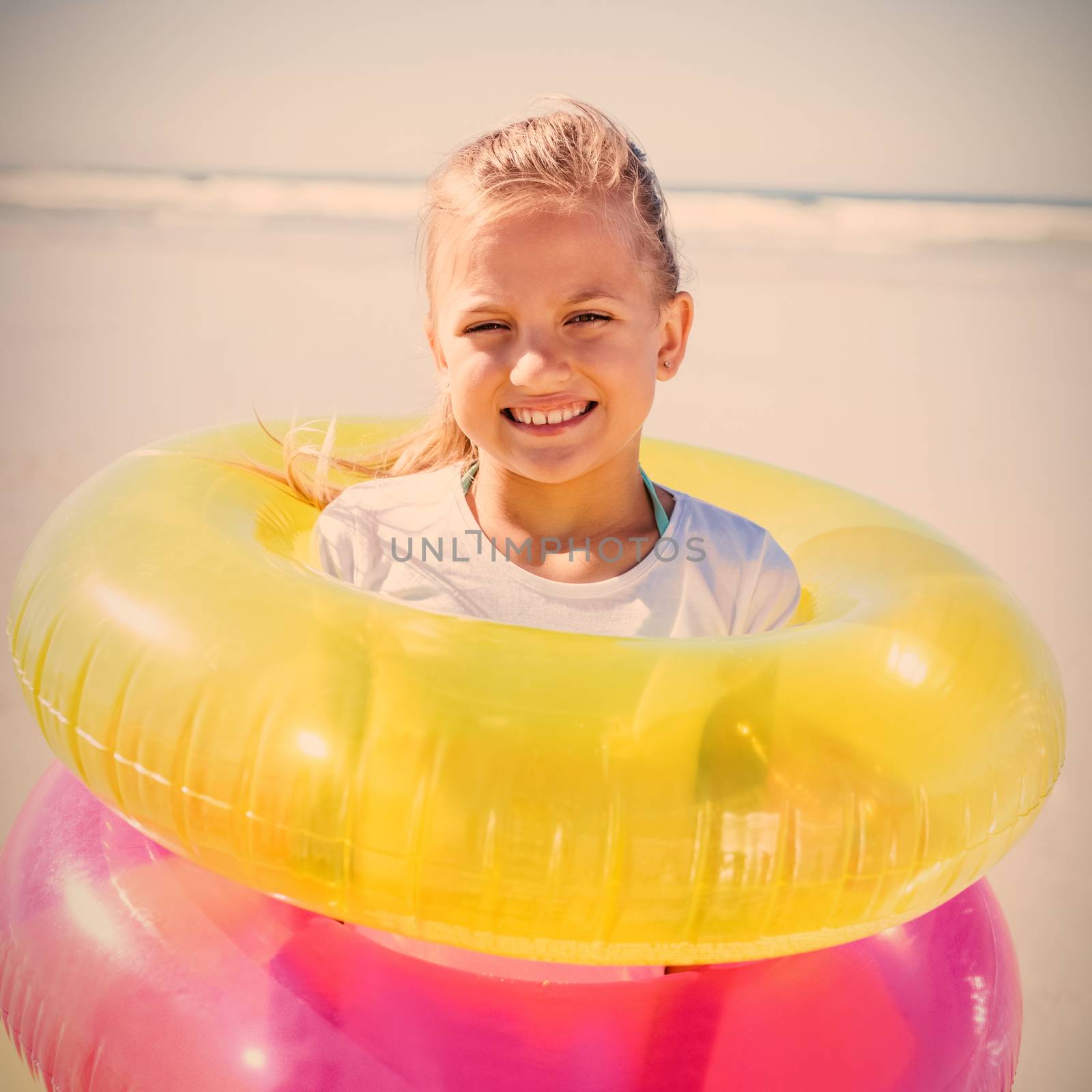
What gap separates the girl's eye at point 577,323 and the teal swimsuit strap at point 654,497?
26 cm

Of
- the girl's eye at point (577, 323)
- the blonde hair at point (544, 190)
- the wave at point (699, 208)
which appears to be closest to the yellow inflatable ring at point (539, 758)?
the girl's eye at point (577, 323)

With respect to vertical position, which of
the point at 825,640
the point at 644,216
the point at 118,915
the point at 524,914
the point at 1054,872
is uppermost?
the point at 644,216

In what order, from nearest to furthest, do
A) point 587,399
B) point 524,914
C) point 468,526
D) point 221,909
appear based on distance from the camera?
point 524,914 < point 221,909 < point 587,399 < point 468,526

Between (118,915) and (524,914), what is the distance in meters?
0.48

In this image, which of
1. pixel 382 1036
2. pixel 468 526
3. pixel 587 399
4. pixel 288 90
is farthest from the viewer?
pixel 288 90

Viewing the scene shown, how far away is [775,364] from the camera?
460 centimetres

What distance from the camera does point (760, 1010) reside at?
3.41ft

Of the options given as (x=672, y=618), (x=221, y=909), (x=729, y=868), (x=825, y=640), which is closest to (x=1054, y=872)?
(x=672, y=618)

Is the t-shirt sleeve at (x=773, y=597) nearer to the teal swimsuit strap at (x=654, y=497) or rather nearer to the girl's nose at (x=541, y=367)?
the teal swimsuit strap at (x=654, y=497)

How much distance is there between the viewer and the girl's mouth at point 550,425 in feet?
4.20

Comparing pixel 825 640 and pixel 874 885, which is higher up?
pixel 825 640

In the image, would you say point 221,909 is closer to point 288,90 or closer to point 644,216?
point 644,216

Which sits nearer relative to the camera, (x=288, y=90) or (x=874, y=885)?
(x=874, y=885)

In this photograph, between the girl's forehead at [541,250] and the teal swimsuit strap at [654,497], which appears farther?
the teal swimsuit strap at [654,497]
